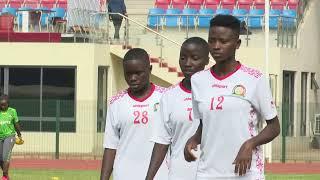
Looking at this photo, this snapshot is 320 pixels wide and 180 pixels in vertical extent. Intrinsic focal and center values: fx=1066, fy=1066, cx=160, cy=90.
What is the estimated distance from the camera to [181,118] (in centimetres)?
883

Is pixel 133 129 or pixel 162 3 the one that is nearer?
pixel 133 129

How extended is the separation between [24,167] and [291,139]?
33.7ft

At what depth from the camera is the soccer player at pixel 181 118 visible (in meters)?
8.83

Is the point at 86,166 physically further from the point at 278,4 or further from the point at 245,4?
the point at 278,4

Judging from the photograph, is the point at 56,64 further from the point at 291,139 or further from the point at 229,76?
the point at 229,76

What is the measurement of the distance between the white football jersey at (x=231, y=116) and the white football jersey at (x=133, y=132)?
201 cm

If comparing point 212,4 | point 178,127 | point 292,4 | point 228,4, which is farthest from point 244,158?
point 212,4

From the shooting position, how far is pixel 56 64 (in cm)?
3550

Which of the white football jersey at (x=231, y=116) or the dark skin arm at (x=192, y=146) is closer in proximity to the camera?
the white football jersey at (x=231, y=116)

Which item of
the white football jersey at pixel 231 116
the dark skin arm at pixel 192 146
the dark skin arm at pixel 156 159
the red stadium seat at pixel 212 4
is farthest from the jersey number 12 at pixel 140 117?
the red stadium seat at pixel 212 4

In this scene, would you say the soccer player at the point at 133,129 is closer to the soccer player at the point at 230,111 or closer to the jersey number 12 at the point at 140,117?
the jersey number 12 at the point at 140,117

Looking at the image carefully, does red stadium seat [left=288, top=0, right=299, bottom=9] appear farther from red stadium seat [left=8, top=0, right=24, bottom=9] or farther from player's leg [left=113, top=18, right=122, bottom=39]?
red stadium seat [left=8, top=0, right=24, bottom=9]

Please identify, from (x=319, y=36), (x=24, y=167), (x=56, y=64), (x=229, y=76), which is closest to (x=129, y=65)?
(x=229, y=76)

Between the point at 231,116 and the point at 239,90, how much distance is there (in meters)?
0.19
